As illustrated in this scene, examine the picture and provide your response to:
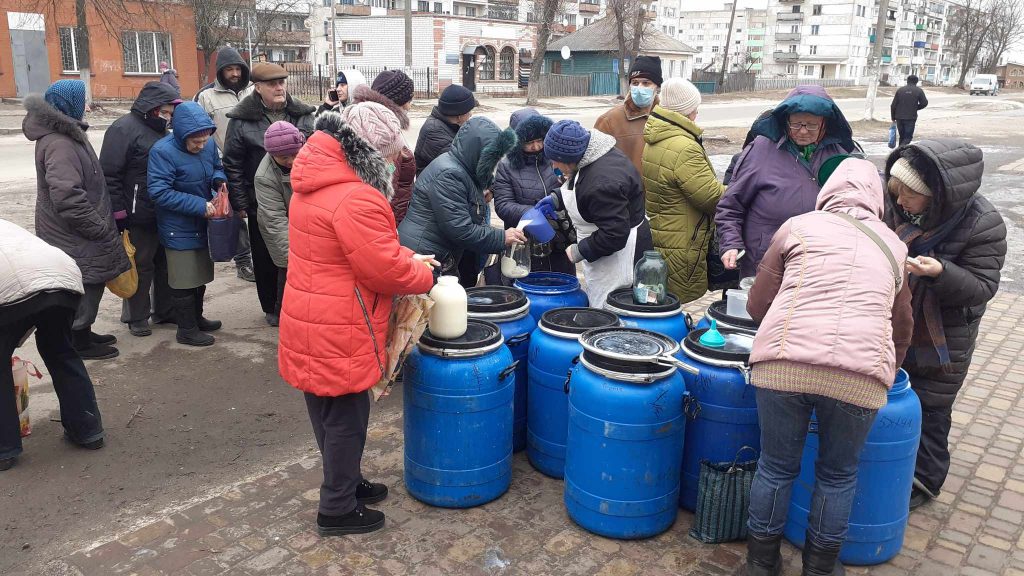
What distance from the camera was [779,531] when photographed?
3035 mm

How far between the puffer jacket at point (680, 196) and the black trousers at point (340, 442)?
2256 mm

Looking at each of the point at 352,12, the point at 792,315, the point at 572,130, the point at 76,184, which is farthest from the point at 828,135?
the point at 352,12

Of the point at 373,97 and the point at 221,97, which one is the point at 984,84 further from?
the point at 373,97

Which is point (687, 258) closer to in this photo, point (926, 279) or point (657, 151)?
point (657, 151)

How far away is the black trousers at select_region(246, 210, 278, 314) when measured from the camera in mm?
6203

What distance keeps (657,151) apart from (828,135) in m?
1.01

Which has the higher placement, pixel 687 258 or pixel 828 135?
pixel 828 135

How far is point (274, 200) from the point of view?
5695mm

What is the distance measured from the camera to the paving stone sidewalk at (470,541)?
10.6ft

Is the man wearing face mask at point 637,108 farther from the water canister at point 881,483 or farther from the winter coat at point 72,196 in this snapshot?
the winter coat at point 72,196

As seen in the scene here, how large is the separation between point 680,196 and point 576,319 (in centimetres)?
125

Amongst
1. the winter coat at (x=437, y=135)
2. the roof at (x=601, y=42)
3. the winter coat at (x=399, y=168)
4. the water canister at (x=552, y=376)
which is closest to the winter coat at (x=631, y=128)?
the winter coat at (x=437, y=135)

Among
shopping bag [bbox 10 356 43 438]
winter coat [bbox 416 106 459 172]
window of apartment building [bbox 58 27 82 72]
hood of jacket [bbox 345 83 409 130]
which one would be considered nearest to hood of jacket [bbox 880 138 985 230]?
winter coat [bbox 416 106 459 172]

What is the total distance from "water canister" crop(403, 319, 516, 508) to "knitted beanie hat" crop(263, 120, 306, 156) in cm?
248
